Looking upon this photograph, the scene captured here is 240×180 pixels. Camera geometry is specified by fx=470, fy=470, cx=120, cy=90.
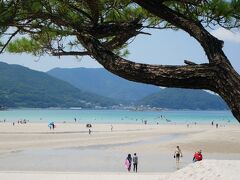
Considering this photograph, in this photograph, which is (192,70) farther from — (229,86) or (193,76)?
(229,86)

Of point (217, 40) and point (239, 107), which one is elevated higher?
point (217, 40)

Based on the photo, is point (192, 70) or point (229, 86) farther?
point (192, 70)

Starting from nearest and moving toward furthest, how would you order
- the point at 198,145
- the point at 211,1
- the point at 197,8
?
the point at 211,1 → the point at 197,8 → the point at 198,145

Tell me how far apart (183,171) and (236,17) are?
5.84 meters

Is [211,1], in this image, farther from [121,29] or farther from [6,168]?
[6,168]

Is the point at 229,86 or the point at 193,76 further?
the point at 193,76

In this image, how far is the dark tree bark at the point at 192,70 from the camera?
4105 millimetres

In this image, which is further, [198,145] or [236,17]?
[198,145]

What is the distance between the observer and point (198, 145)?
113 feet

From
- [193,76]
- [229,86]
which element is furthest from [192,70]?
[229,86]

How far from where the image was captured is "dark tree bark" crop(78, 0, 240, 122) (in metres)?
4.11

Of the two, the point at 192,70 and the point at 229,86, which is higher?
the point at 192,70

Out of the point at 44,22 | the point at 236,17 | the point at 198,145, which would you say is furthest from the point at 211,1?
the point at 198,145

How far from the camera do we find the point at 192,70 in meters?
4.22
